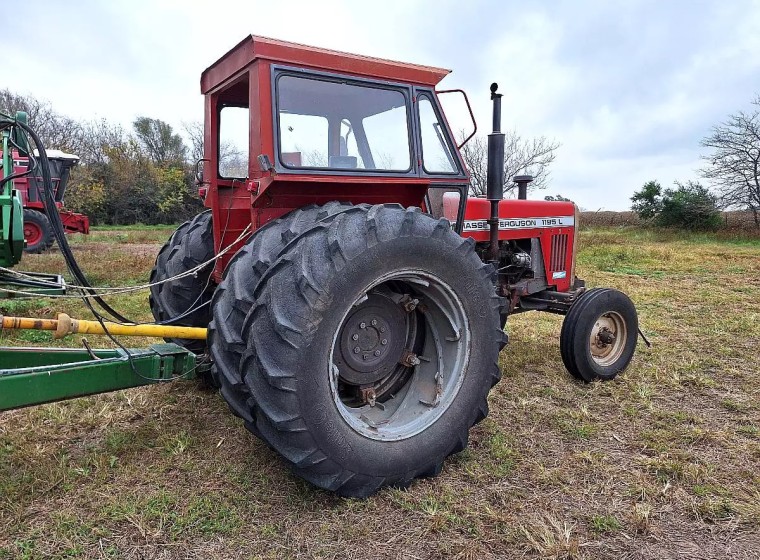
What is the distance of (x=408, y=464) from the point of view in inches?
97.8

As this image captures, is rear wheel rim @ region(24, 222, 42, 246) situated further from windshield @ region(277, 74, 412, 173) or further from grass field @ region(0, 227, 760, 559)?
windshield @ region(277, 74, 412, 173)

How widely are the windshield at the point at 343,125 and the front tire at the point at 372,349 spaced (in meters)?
0.56

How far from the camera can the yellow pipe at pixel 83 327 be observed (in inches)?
97.6

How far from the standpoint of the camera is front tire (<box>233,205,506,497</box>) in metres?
2.17

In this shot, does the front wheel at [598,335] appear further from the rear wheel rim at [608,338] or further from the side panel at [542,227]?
the side panel at [542,227]

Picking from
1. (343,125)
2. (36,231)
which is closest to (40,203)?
(36,231)

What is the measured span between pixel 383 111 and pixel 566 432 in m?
2.06

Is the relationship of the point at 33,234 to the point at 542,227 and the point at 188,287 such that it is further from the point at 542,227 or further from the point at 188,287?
the point at 542,227

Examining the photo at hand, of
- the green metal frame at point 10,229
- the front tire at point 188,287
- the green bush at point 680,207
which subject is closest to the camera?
the front tire at point 188,287

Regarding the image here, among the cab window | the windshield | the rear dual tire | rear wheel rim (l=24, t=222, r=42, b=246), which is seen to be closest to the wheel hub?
the windshield

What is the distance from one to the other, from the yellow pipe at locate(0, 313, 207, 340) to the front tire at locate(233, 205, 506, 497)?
76cm

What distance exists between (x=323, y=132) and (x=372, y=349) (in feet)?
3.83

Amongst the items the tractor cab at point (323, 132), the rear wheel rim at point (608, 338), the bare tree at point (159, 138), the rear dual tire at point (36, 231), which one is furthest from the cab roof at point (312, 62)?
the bare tree at point (159, 138)

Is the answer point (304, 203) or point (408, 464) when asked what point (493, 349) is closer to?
point (408, 464)
